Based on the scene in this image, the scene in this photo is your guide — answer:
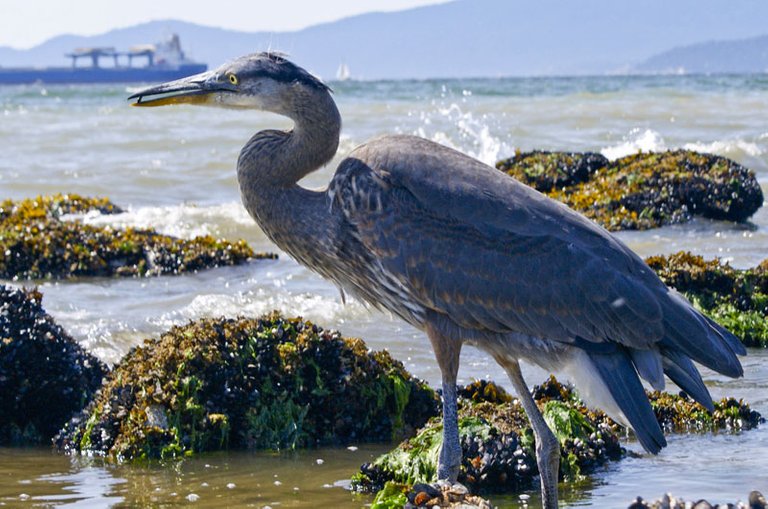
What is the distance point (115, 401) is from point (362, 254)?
1809 mm

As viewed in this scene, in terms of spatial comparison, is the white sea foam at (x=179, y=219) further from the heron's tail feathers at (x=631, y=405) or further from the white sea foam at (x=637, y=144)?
the heron's tail feathers at (x=631, y=405)

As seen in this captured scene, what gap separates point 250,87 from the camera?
543cm

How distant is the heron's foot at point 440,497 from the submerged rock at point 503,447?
924 mm

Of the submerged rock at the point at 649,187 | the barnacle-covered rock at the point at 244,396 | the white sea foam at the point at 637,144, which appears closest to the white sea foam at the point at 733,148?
the white sea foam at the point at 637,144

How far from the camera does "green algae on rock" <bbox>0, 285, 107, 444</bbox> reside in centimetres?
649

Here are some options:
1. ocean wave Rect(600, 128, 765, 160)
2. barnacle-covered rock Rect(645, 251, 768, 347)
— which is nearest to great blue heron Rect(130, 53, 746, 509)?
barnacle-covered rock Rect(645, 251, 768, 347)

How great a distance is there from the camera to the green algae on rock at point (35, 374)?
21.3ft

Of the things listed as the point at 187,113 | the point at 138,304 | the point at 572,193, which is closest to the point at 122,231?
the point at 138,304

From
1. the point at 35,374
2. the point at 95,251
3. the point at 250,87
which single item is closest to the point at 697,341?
the point at 250,87

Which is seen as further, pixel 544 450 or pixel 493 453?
pixel 493 453

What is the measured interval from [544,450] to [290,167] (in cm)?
160

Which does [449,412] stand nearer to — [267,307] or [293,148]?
[293,148]

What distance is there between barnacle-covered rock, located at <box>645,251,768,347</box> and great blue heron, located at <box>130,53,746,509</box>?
3.34 m

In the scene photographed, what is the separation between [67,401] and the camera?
21.6 feet
